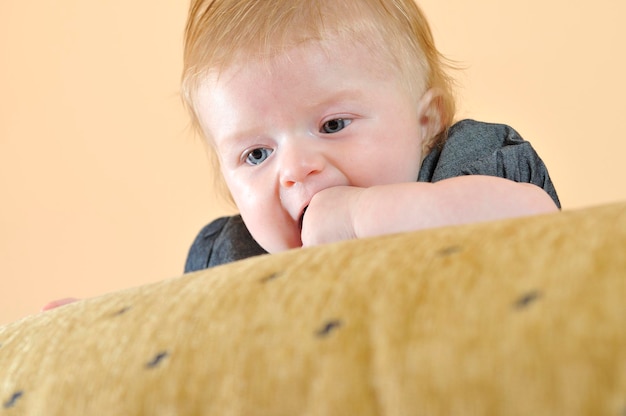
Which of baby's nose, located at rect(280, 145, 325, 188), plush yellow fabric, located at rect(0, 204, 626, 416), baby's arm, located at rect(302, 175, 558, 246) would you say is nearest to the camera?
plush yellow fabric, located at rect(0, 204, 626, 416)

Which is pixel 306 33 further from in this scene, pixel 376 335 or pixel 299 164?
pixel 376 335

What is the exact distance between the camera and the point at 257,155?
0.82 meters

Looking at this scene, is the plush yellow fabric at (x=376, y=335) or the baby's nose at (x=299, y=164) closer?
the plush yellow fabric at (x=376, y=335)

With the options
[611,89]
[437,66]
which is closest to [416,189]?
[437,66]

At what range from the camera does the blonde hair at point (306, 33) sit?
0.82 m

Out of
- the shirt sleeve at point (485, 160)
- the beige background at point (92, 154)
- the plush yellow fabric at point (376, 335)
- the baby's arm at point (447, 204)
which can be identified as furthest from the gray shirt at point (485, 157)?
the beige background at point (92, 154)

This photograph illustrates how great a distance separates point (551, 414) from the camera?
7.5 inches

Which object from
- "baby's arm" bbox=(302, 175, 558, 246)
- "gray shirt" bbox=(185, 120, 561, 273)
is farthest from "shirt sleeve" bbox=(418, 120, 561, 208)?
"baby's arm" bbox=(302, 175, 558, 246)

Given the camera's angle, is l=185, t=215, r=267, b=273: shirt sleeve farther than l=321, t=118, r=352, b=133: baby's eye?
Yes

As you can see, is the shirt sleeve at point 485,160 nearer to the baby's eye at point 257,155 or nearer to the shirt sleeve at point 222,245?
the baby's eye at point 257,155

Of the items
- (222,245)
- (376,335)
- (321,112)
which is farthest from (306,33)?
(376,335)

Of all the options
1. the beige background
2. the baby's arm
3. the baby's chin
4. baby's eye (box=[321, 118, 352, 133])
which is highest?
the baby's arm

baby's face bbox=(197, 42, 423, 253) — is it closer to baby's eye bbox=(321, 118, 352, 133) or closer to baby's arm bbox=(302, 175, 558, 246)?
baby's eye bbox=(321, 118, 352, 133)

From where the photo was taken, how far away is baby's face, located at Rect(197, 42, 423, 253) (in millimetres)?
753
